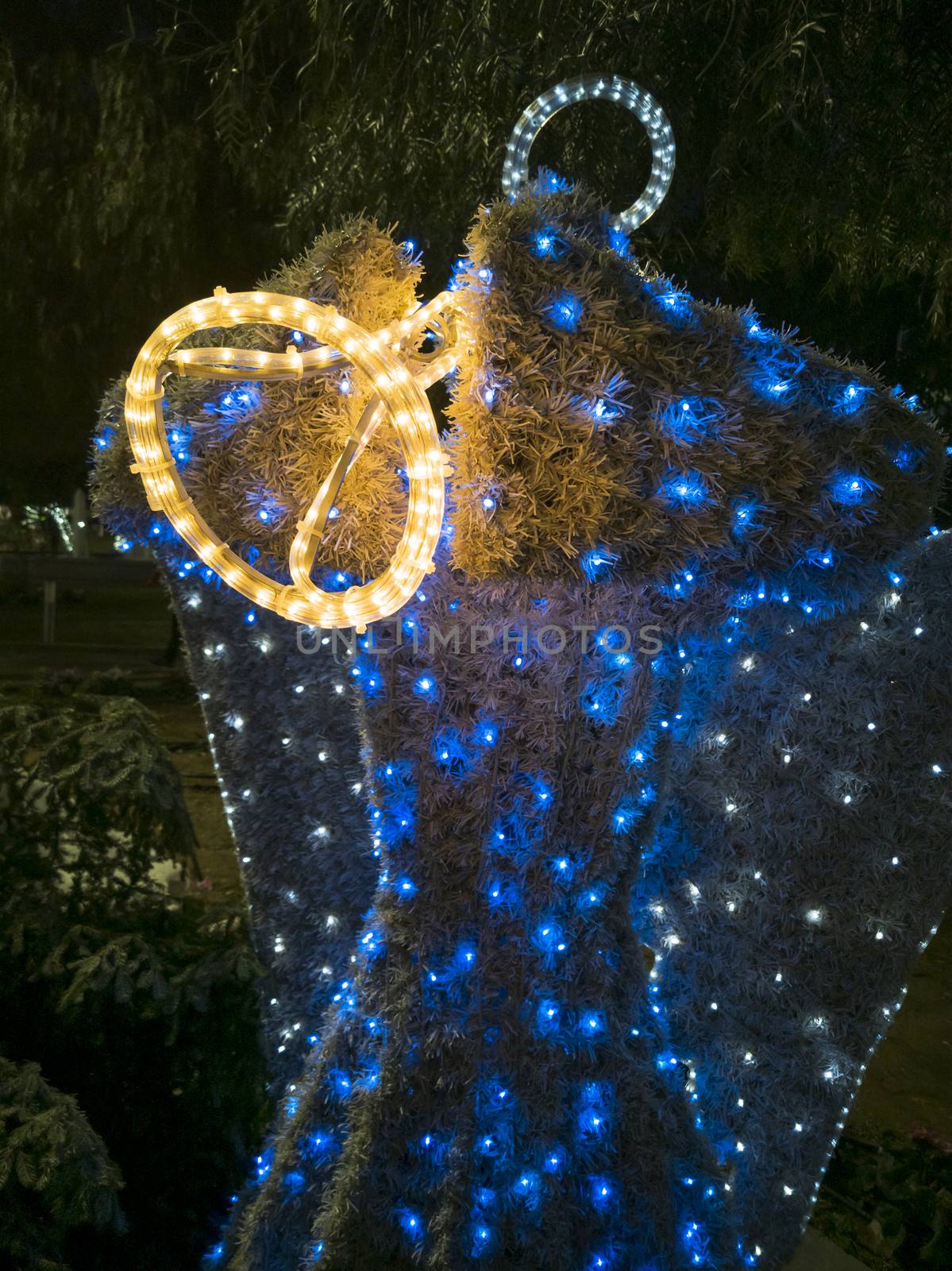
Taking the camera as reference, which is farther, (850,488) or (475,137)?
(475,137)

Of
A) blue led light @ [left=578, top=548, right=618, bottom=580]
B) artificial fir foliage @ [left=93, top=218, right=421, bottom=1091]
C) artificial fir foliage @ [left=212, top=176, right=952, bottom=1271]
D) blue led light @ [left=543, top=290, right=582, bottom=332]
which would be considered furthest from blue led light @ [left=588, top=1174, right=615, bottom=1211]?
blue led light @ [left=543, top=290, right=582, bottom=332]

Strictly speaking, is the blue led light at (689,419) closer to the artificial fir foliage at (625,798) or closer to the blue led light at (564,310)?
the artificial fir foliage at (625,798)

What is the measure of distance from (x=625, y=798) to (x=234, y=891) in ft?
11.1

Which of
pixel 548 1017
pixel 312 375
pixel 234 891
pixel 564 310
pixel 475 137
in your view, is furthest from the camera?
pixel 234 891

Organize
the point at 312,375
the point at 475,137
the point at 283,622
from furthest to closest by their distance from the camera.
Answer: the point at 475,137
the point at 283,622
the point at 312,375

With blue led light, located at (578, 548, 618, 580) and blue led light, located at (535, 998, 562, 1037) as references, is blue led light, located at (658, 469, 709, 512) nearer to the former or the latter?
blue led light, located at (578, 548, 618, 580)

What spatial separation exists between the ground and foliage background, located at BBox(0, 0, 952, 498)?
7.16ft

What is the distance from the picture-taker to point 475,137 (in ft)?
11.0

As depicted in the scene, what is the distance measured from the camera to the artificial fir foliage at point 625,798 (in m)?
1.76

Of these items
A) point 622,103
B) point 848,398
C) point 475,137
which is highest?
point 475,137

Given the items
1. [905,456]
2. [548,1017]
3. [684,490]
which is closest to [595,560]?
[684,490]

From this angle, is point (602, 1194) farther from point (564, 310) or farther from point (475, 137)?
point (475, 137)

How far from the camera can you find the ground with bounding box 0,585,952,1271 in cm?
346

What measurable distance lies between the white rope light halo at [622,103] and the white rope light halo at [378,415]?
638 mm
